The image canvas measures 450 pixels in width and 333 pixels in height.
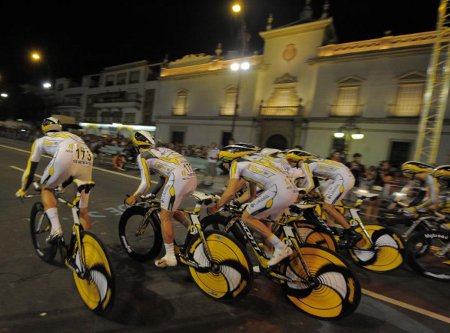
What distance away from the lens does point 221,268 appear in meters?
3.62

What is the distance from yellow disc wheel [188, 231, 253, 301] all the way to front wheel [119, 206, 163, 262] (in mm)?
Answer: 900

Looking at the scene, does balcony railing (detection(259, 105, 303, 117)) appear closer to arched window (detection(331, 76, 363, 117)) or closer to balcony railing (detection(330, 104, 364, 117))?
balcony railing (detection(330, 104, 364, 117))

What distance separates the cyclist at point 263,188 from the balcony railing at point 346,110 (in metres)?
19.6

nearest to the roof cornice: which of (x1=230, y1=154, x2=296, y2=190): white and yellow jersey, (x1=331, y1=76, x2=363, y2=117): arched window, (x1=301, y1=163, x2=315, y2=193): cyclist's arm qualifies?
(x1=331, y1=76, x2=363, y2=117): arched window

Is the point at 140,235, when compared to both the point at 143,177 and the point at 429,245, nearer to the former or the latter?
the point at 143,177

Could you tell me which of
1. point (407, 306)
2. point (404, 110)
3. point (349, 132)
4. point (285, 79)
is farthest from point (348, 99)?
point (407, 306)

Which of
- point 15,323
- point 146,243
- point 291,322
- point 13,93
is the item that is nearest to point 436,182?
point 291,322

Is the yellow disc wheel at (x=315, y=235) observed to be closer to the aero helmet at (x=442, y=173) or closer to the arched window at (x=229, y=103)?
the aero helmet at (x=442, y=173)

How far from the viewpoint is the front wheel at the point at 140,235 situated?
4.56m

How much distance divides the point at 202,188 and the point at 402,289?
878cm

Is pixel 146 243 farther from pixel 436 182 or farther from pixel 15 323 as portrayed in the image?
pixel 436 182

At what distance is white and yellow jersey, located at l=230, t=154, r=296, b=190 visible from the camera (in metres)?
3.72

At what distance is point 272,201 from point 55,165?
2.76 meters

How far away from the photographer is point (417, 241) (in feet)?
16.4
